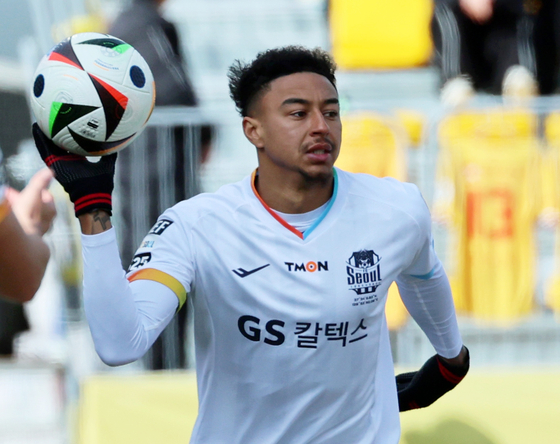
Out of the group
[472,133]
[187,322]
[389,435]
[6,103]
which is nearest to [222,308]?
[389,435]

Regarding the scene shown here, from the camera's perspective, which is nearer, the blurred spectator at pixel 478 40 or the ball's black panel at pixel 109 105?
the ball's black panel at pixel 109 105

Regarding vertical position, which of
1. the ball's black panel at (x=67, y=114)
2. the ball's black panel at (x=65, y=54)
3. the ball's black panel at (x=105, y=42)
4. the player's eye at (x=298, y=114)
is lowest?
the player's eye at (x=298, y=114)

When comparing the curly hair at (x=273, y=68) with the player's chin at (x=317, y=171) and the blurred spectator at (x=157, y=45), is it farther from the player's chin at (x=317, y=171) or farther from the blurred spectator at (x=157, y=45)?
A: the blurred spectator at (x=157, y=45)

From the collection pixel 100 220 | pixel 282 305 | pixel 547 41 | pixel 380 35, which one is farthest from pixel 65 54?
pixel 547 41

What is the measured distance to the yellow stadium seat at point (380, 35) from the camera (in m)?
8.56

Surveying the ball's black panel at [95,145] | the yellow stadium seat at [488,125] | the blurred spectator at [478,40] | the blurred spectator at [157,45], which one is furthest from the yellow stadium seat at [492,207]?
the ball's black panel at [95,145]

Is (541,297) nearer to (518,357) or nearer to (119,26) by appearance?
(518,357)

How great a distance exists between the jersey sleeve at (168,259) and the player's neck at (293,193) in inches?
14.7

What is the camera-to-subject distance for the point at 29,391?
220 inches

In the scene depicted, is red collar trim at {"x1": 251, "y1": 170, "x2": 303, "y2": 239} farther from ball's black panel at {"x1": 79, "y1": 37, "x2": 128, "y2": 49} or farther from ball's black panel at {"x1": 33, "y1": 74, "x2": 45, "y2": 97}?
ball's black panel at {"x1": 33, "y1": 74, "x2": 45, "y2": 97}

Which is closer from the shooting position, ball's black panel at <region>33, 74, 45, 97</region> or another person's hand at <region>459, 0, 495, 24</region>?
ball's black panel at <region>33, 74, 45, 97</region>

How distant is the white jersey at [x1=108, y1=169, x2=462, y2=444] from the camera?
2.82 metres

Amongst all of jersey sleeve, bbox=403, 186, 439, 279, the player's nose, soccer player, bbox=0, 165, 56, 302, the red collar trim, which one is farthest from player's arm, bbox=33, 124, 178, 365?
jersey sleeve, bbox=403, 186, 439, 279

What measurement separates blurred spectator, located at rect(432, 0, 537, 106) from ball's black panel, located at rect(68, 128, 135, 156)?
537 cm
